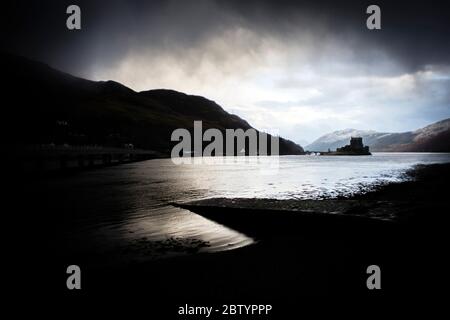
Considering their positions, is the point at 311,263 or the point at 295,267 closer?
the point at 295,267

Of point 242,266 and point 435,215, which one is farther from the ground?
point 435,215

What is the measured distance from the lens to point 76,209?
19.9m

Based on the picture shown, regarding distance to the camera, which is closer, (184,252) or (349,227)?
(184,252)

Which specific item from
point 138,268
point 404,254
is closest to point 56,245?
point 138,268

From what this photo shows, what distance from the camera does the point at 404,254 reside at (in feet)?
30.2

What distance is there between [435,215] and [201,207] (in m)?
12.1

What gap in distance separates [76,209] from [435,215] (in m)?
21.7

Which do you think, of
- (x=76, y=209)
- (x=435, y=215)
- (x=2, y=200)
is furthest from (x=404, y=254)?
(x=2, y=200)

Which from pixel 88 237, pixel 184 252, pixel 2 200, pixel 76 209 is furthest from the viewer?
pixel 2 200

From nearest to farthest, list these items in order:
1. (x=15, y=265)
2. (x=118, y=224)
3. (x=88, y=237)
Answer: (x=15, y=265) < (x=88, y=237) < (x=118, y=224)

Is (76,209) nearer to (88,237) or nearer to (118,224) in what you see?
(118,224)

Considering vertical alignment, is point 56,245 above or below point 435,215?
below
